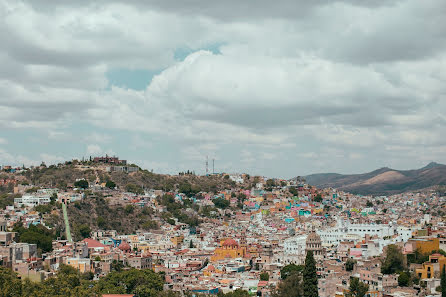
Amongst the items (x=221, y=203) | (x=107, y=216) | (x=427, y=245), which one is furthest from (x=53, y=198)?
(x=427, y=245)

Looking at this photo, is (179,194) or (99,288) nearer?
(99,288)

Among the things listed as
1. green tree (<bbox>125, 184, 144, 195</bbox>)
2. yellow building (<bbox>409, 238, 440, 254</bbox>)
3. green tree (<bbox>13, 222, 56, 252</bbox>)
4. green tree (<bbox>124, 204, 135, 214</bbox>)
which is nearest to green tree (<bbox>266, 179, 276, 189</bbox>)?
green tree (<bbox>125, 184, 144, 195</bbox>)

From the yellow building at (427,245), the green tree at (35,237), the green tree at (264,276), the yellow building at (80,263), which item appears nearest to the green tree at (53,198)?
the green tree at (35,237)

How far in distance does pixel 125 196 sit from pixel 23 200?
17096 millimetres

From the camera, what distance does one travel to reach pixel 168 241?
273ft

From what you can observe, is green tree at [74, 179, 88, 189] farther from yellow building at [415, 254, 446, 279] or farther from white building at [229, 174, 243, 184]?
yellow building at [415, 254, 446, 279]

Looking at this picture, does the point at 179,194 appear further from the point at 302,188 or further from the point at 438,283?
the point at 438,283

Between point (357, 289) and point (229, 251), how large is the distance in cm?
2682

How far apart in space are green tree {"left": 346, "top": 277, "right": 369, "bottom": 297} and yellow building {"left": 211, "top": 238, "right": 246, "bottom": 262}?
81.5ft

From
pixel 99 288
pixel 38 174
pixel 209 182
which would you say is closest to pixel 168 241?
pixel 99 288

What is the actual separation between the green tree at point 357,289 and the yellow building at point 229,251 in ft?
81.5

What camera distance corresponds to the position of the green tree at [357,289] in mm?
45469

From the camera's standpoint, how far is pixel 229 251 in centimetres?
7106

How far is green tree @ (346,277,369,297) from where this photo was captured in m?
45.5
